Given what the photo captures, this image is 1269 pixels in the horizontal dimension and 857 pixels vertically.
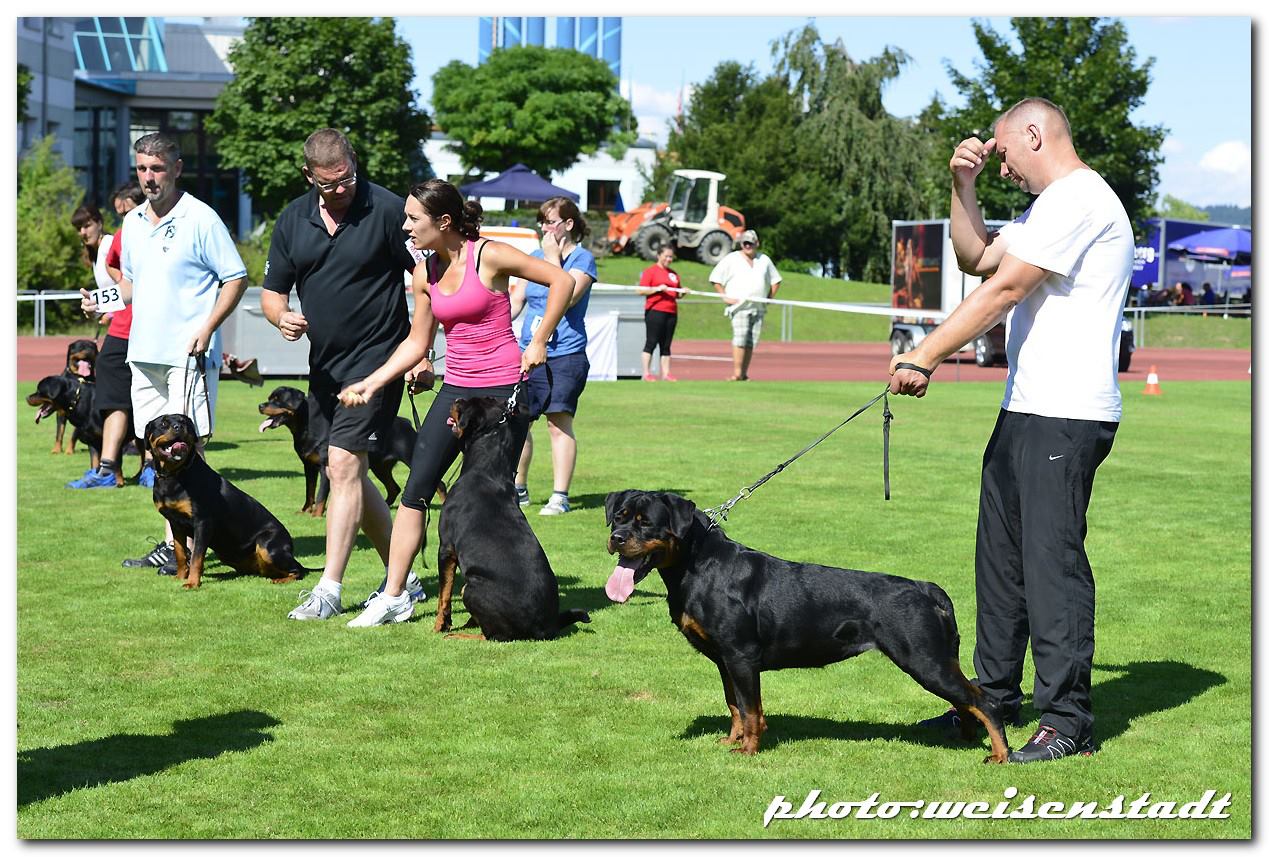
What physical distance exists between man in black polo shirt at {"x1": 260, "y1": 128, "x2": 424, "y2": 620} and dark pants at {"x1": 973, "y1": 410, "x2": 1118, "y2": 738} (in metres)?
2.99

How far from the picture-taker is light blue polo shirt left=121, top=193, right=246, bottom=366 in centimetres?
805

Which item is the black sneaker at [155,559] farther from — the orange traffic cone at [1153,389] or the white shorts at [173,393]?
the orange traffic cone at [1153,389]

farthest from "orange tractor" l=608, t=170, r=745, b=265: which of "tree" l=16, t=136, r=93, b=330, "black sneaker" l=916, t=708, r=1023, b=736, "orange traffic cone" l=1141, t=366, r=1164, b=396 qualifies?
"black sneaker" l=916, t=708, r=1023, b=736

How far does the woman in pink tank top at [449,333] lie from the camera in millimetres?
6561

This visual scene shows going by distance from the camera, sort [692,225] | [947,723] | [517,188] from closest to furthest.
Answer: [947,723] < [517,188] < [692,225]

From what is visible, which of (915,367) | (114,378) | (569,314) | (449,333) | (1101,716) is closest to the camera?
(915,367)

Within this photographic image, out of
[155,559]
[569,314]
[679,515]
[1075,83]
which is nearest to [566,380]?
[569,314]

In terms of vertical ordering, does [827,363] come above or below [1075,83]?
below

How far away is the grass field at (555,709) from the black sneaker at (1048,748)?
0.07 metres

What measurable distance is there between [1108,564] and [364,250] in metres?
4.56

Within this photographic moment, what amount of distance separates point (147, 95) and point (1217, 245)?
168 feet

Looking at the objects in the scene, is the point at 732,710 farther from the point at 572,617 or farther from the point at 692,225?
the point at 692,225

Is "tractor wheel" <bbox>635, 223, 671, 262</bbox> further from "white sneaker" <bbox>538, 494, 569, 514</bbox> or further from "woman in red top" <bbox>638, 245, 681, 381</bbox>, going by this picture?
"white sneaker" <bbox>538, 494, 569, 514</bbox>

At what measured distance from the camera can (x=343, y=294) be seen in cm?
689
